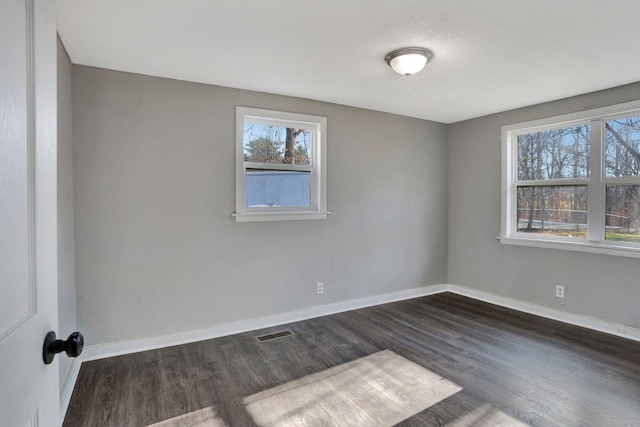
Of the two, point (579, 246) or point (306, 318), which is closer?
point (579, 246)

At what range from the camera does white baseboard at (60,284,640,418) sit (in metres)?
2.72

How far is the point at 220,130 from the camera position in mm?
3203

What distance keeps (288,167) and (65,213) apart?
2.00m

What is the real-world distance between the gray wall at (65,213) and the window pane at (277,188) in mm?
1478

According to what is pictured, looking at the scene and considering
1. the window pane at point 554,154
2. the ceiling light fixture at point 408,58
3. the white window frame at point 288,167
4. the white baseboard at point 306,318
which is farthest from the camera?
the window pane at point 554,154

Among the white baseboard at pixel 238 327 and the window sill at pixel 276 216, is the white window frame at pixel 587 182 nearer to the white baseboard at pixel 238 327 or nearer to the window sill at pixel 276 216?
the white baseboard at pixel 238 327

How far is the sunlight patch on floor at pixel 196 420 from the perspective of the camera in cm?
196

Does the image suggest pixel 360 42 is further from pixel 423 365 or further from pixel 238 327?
pixel 238 327

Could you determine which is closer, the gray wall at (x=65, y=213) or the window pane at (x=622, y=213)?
the gray wall at (x=65, y=213)

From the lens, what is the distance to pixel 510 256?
412 cm

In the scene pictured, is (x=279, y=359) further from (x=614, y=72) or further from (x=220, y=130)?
(x=614, y=72)

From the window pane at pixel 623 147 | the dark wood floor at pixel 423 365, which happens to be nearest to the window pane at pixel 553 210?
the window pane at pixel 623 147

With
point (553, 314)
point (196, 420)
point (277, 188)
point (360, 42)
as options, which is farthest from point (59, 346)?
point (553, 314)

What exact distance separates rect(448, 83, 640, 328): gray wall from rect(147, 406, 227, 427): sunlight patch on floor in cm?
365
